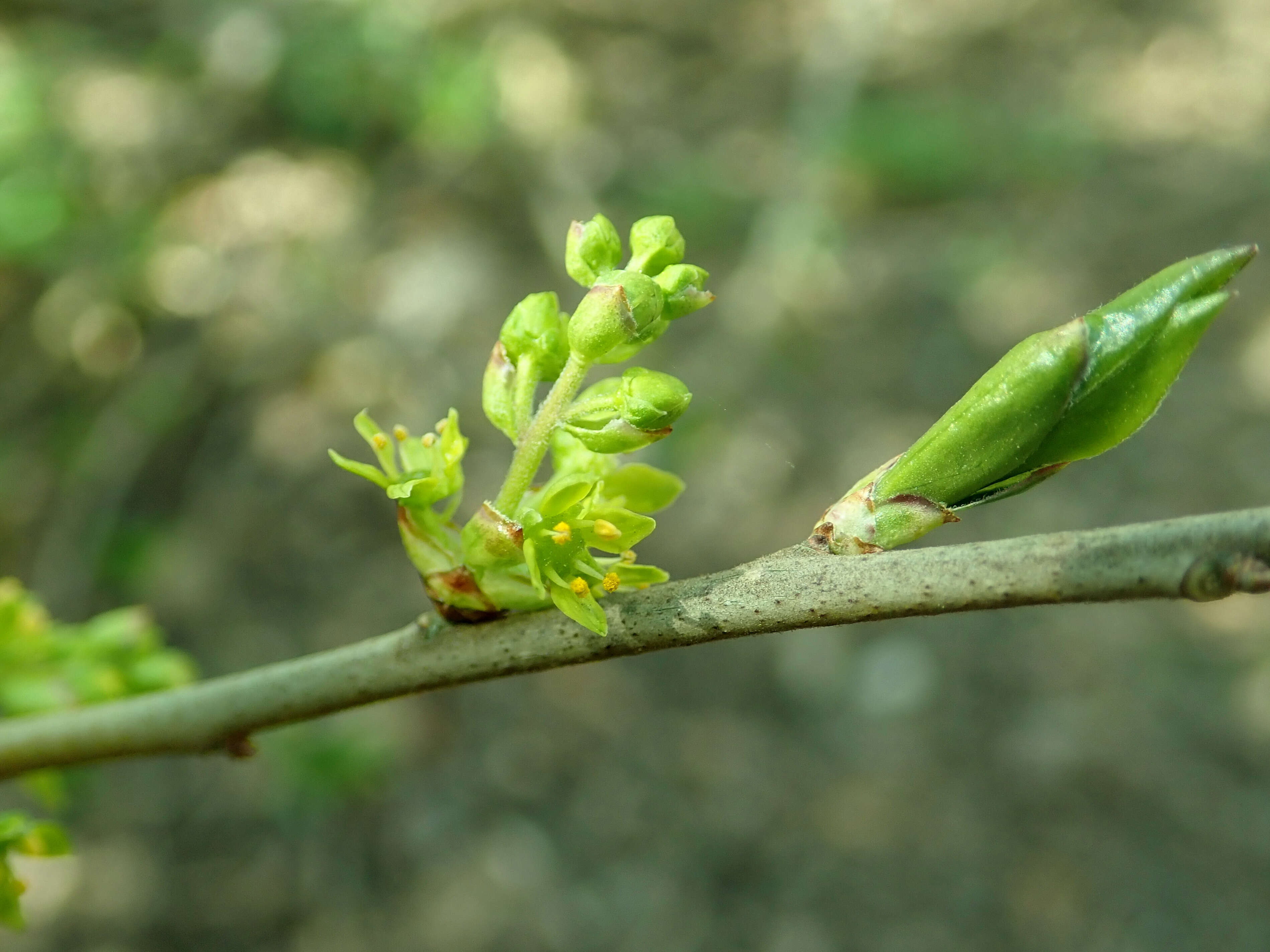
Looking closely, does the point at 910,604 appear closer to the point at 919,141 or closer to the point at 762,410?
the point at 762,410

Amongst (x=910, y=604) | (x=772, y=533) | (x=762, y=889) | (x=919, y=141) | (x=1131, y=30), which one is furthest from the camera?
(x=1131, y=30)

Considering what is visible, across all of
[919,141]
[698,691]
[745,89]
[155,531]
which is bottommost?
[698,691]

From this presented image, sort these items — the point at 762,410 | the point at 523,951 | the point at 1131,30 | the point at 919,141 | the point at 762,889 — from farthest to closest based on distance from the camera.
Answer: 1. the point at 1131,30
2. the point at 919,141
3. the point at 762,410
4. the point at 762,889
5. the point at 523,951

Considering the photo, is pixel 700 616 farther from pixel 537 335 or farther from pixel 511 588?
pixel 537 335

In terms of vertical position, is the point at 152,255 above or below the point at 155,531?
above

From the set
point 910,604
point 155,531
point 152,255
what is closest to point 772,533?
point 155,531
